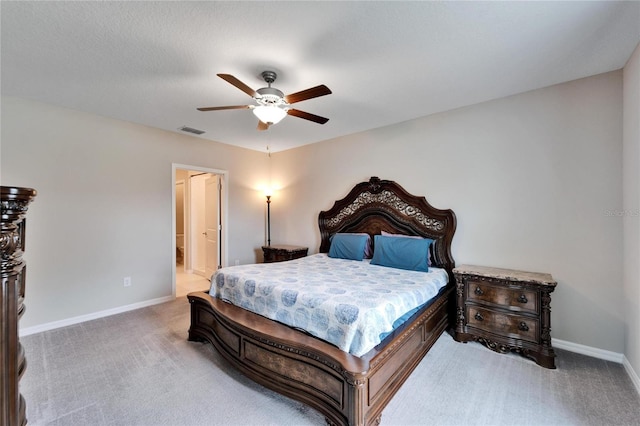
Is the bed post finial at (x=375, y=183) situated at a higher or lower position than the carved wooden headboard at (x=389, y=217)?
higher

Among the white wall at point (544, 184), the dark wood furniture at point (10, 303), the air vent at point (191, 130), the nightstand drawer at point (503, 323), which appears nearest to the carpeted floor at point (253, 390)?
the nightstand drawer at point (503, 323)

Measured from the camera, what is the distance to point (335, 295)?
7.06ft

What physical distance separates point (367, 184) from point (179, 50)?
283 cm

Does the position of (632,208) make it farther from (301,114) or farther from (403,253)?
(301,114)

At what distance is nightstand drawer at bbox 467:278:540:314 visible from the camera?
2.54m

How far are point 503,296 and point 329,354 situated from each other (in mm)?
1960

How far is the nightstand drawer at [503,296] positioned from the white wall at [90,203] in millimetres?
4181

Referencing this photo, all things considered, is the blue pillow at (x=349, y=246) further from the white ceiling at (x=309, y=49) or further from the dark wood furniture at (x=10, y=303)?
the dark wood furniture at (x=10, y=303)

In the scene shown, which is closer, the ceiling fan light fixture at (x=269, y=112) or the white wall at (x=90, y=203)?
the ceiling fan light fixture at (x=269, y=112)

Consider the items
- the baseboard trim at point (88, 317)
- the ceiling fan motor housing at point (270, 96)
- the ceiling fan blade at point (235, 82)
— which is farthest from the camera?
the baseboard trim at point (88, 317)

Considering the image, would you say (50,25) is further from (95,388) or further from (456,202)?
(456,202)

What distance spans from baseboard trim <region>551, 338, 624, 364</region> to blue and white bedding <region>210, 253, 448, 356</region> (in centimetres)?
117

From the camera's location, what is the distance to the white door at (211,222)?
510 cm

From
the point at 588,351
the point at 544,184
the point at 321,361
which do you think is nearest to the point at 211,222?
the point at 321,361
